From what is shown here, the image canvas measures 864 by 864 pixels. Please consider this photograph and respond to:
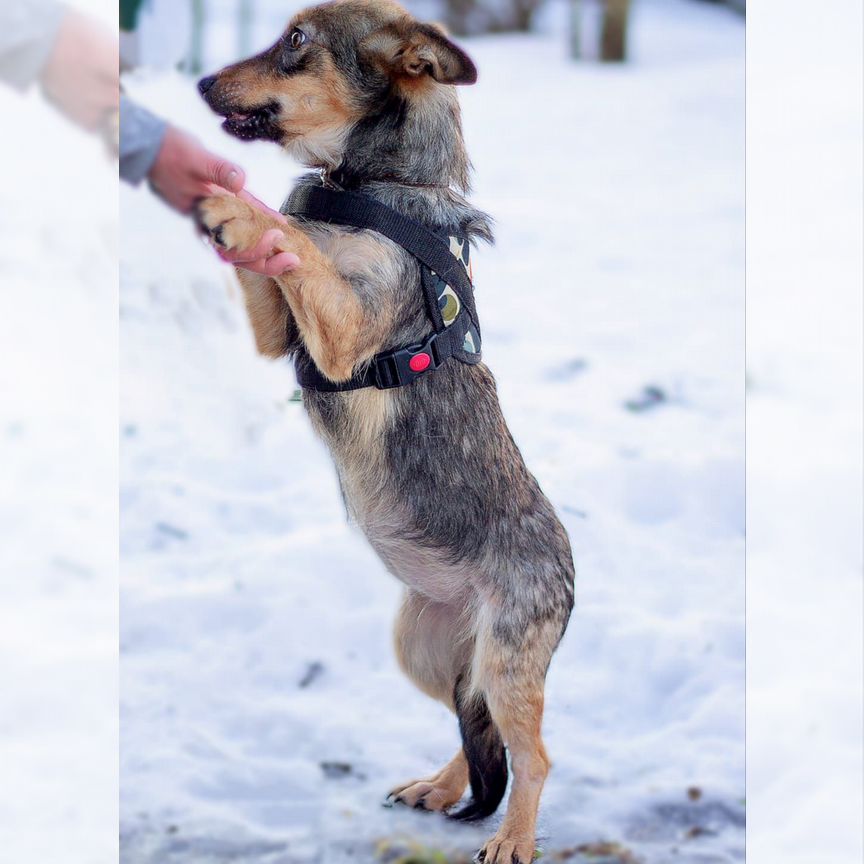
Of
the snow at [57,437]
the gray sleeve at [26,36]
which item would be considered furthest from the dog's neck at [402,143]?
the snow at [57,437]

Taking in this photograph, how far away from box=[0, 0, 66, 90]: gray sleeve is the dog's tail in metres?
1.43

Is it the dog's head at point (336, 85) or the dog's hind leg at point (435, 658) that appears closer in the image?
the dog's head at point (336, 85)

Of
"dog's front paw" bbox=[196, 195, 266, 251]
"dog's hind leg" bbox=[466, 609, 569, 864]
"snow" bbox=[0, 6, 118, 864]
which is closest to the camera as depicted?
"dog's front paw" bbox=[196, 195, 266, 251]

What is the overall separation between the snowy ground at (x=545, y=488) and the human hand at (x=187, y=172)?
0.66 metres

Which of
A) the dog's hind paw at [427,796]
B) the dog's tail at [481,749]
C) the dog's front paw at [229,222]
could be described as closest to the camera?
the dog's front paw at [229,222]

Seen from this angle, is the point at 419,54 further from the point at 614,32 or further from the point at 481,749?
the point at 481,749

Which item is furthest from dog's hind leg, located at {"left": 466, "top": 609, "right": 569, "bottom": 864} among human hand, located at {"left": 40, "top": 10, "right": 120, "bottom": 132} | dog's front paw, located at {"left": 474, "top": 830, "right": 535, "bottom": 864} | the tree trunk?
the tree trunk

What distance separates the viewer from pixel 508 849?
7.84ft

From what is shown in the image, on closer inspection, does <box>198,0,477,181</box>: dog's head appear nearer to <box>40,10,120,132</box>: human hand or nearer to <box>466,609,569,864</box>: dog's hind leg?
<box>40,10,120,132</box>: human hand

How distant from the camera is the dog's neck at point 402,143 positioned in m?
2.17

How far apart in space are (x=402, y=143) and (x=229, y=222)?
42 centimetres

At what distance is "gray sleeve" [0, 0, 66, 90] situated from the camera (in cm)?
214

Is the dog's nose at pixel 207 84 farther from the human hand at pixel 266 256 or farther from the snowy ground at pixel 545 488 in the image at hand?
the snowy ground at pixel 545 488

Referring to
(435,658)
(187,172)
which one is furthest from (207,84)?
(435,658)
